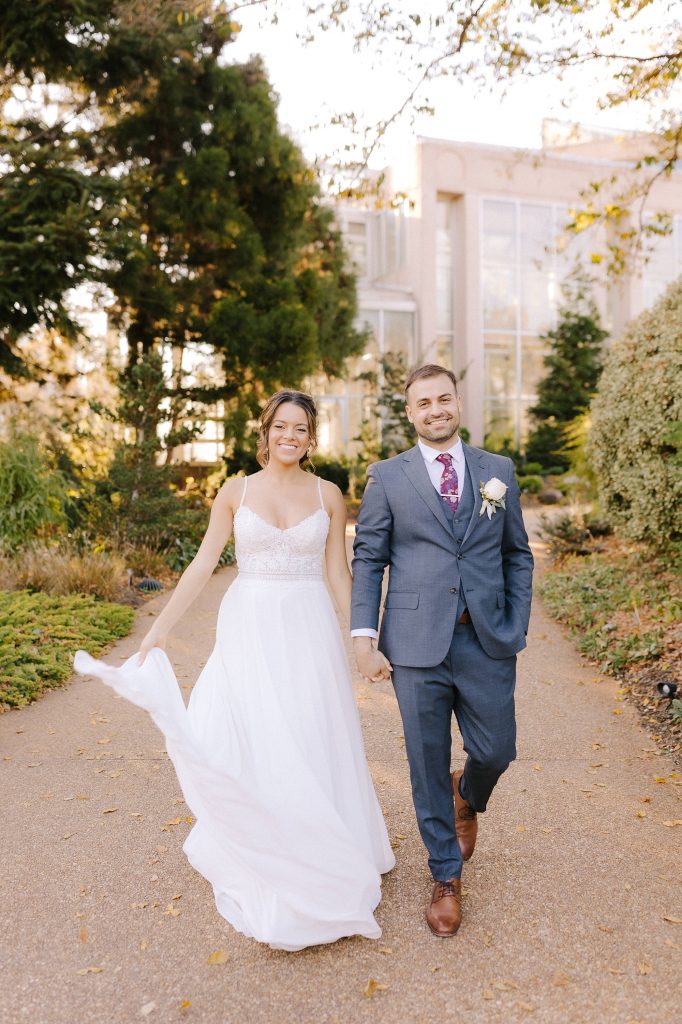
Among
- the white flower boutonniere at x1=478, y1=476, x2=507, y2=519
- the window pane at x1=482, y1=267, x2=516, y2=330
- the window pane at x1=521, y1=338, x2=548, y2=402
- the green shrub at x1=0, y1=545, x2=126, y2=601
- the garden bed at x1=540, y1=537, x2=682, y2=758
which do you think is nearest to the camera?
the white flower boutonniere at x1=478, y1=476, x2=507, y2=519

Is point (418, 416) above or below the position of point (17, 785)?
above

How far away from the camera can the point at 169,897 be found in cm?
330

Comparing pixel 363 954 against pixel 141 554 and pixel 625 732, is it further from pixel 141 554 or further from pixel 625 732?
pixel 141 554

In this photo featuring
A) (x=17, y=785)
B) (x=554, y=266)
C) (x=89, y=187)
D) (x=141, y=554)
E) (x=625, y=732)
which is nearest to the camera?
(x=17, y=785)

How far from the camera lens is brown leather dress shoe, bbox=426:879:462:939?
296 cm

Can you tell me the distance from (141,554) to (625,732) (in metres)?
6.60

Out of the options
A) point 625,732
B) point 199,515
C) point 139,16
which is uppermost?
point 139,16

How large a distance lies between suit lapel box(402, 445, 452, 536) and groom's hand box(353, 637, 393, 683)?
51cm

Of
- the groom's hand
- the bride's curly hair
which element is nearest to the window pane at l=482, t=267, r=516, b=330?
the bride's curly hair

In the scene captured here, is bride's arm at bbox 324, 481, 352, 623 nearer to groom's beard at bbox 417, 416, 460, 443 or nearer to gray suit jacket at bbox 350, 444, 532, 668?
gray suit jacket at bbox 350, 444, 532, 668

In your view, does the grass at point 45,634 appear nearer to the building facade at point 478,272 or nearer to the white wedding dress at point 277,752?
the white wedding dress at point 277,752

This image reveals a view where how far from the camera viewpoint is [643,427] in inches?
302

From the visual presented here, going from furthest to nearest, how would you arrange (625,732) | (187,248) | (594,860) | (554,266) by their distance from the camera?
1. (554,266)
2. (187,248)
3. (625,732)
4. (594,860)

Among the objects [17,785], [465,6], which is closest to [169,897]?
[17,785]
